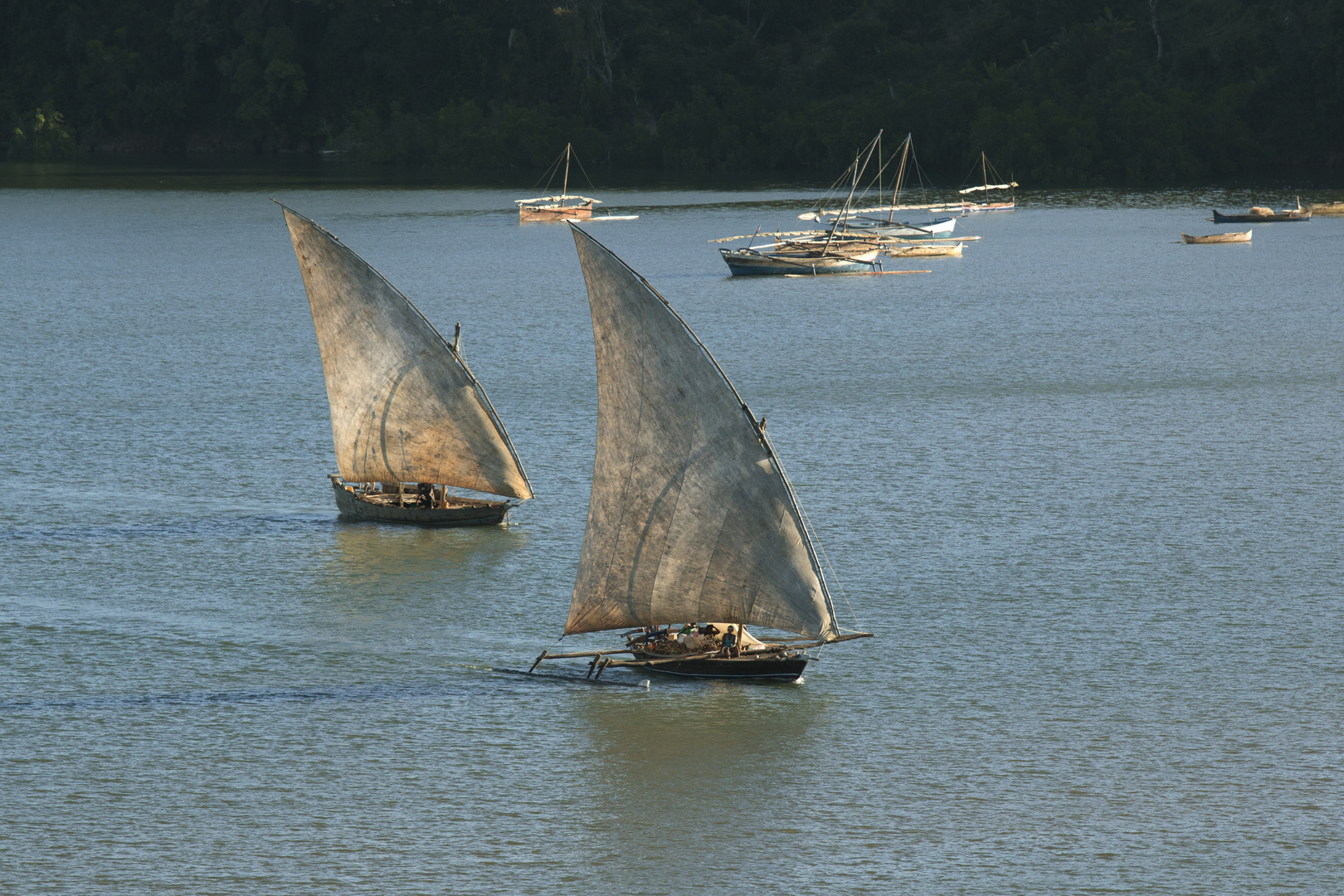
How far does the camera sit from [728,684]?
40.8m

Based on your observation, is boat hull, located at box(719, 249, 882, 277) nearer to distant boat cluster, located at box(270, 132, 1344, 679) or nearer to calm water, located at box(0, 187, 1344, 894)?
calm water, located at box(0, 187, 1344, 894)

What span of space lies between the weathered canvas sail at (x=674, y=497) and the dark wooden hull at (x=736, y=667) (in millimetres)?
956

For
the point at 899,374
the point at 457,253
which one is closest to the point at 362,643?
the point at 899,374

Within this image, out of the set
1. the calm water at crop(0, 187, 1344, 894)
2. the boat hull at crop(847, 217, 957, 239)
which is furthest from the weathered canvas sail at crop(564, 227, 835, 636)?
the boat hull at crop(847, 217, 957, 239)

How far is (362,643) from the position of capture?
4484cm

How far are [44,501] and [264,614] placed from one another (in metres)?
Result: 17.1

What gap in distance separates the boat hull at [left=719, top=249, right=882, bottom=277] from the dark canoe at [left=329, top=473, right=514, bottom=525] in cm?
7073

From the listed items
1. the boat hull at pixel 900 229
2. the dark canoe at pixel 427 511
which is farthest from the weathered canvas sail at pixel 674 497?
the boat hull at pixel 900 229

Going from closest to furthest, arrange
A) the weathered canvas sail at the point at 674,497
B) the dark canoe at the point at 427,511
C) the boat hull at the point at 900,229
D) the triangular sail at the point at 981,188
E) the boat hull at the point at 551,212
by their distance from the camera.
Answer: the weathered canvas sail at the point at 674,497 → the dark canoe at the point at 427,511 → the boat hull at the point at 900,229 → the boat hull at the point at 551,212 → the triangular sail at the point at 981,188

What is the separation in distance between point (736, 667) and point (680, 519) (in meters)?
3.97

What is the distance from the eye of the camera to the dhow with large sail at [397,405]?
5406cm

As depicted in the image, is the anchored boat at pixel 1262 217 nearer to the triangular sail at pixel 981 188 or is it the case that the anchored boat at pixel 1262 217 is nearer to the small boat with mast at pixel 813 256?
the triangular sail at pixel 981 188

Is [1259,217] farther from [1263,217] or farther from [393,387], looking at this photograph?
[393,387]

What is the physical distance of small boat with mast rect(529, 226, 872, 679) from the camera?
38531mm
